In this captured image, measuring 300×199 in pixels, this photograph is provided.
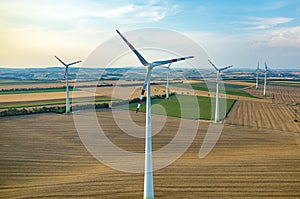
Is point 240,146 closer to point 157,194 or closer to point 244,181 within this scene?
point 244,181

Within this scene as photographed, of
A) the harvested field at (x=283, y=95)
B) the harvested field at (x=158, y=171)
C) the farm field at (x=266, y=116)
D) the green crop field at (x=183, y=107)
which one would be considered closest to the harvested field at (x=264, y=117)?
the farm field at (x=266, y=116)

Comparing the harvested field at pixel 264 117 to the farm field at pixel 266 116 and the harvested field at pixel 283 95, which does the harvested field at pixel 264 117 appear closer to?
the farm field at pixel 266 116

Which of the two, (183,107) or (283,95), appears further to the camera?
(283,95)

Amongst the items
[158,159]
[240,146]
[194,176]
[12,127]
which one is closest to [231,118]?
[240,146]

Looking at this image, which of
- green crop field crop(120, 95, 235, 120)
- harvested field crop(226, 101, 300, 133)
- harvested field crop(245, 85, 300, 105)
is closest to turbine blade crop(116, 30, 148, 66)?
harvested field crop(226, 101, 300, 133)

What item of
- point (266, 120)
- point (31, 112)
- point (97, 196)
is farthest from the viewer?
point (31, 112)

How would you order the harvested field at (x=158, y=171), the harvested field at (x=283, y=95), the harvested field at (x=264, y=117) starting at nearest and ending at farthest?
1. the harvested field at (x=158, y=171)
2. the harvested field at (x=264, y=117)
3. the harvested field at (x=283, y=95)

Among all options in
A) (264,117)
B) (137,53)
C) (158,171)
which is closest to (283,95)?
(264,117)

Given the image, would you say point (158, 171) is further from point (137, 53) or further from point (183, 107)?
point (183, 107)
